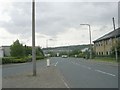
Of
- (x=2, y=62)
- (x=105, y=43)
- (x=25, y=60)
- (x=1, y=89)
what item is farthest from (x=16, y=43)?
(x=1, y=89)

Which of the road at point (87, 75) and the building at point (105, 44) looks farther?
the building at point (105, 44)

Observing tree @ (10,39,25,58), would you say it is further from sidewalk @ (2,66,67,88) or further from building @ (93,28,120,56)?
sidewalk @ (2,66,67,88)

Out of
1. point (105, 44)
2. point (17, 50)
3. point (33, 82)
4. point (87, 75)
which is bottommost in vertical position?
point (87, 75)

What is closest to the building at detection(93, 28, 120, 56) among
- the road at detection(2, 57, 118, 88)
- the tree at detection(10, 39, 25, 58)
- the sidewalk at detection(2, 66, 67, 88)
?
the tree at detection(10, 39, 25, 58)

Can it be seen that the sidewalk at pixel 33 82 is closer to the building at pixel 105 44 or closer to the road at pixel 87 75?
the road at pixel 87 75

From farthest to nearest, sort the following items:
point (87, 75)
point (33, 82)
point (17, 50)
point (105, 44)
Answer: point (105, 44) < point (17, 50) < point (87, 75) < point (33, 82)

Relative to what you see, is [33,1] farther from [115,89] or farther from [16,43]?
[16,43]

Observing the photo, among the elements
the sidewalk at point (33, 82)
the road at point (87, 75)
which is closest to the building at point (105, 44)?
the road at point (87, 75)

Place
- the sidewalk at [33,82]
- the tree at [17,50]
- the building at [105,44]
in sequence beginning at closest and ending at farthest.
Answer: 1. the sidewalk at [33,82]
2. the tree at [17,50]
3. the building at [105,44]

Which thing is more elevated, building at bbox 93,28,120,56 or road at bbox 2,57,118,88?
building at bbox 93,28,120,56

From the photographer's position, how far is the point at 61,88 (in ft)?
43.1

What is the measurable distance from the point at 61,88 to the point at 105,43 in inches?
2896

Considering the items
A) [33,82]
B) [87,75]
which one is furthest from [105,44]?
[33,82]

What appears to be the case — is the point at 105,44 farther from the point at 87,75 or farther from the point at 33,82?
the point at 33,82
